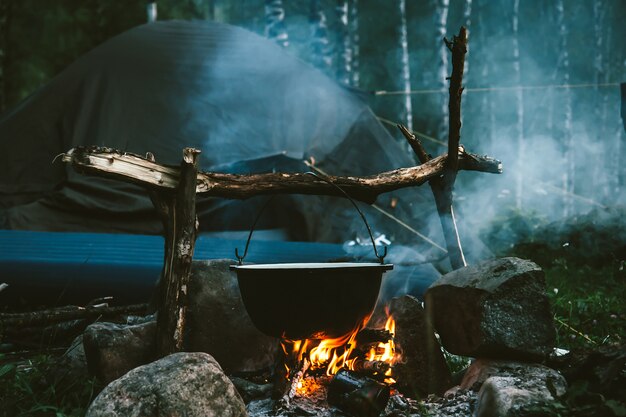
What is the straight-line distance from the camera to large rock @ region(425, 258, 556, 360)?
276 centimetres

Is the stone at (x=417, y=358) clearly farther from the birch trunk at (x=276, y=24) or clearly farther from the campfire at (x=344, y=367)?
the birch trunk at (x=276, y=24)

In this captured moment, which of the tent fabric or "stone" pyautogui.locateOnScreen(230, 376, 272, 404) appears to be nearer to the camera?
"stone" pyautogui.locateOnScreen(230, 376, 272, 404)

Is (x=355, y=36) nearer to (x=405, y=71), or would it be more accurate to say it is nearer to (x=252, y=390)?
(x=405, y=71)

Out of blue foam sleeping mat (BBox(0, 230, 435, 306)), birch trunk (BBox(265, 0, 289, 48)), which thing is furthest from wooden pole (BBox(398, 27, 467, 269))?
birch trunk (BBox(265, 0, 289, 48))

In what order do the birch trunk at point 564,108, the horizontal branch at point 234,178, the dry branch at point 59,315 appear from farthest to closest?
1. the birch trunk at point 564,108
2. the dry branch at point 59,315
3. the horizontal branch at point 234,178

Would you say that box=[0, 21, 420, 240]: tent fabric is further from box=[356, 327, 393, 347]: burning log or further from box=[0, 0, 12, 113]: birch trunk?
box=[0, 0, 12, 113]: birch trunk

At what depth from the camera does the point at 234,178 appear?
292 cm

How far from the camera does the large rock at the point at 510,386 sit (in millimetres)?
2150

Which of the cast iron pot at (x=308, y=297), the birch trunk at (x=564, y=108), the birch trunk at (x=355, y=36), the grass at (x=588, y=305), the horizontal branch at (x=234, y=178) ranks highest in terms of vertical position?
the birch trunk at (x=355, y=36)

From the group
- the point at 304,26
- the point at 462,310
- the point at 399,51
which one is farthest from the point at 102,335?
the point at 399,51

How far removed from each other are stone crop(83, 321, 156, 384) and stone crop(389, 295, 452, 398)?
1.30m

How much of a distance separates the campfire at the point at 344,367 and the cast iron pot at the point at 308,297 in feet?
0.42

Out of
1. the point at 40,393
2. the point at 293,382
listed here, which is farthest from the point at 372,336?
the point at 40,393

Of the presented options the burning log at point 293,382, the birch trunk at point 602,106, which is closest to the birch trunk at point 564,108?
the birch trunk at point 602,106
